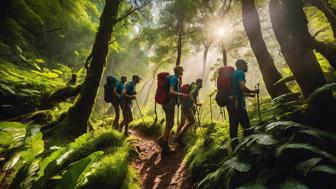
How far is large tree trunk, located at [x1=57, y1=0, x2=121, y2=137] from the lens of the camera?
7.02 m

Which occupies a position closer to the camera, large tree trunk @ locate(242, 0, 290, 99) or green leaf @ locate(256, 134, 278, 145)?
green leaf @ locate(256, 134, 278, 145)

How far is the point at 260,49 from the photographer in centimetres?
614

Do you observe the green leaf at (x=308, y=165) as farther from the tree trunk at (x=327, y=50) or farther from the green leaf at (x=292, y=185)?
the tree trunk at (x=327, y=50)

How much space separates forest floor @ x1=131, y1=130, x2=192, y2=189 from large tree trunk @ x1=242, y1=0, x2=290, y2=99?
2.85 m

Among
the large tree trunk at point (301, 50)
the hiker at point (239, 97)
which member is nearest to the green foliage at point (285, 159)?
the large tree trunk at point (301, 50)

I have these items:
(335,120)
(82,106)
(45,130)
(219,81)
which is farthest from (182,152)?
(335,120)

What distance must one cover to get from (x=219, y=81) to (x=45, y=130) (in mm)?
5214

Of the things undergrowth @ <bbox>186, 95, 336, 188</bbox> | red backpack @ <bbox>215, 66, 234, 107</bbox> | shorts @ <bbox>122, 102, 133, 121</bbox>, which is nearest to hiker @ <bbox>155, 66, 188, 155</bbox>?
red backpack @ <bbox>215, 66, 234, 107</bbox>

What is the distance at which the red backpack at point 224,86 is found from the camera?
548cm

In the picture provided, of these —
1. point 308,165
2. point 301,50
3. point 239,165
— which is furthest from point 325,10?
point 239,165

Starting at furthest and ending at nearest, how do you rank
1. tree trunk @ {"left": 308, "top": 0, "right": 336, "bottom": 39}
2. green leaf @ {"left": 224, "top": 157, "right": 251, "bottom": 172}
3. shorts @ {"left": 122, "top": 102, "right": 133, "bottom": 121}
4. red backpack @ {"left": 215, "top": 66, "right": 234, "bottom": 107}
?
shorts @ {"left": 122, "top": 102, "right": 133, "bottom": 121}
red backpack @ {"left": 215, "top": 66, "right": 234, "bottom": 107}
tree trunk @ {"left": 308, "top": 0, "right": 336, "bottom": 39}
green leaf @ {"left": 224, "top": 157, "right": 251, "bottom": 172}

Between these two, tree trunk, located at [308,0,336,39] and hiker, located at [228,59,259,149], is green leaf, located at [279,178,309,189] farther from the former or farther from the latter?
tree trunk, located at [308,0,336,39]

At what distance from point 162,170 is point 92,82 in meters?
3.35

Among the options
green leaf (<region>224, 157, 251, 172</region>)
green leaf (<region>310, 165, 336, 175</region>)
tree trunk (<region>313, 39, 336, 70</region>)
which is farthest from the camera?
tree trunk (<region>313, 39, 336, 70</region>)
